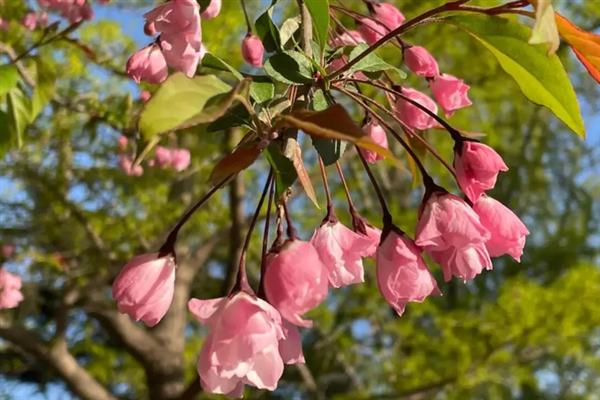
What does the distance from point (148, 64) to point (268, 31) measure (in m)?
0.15

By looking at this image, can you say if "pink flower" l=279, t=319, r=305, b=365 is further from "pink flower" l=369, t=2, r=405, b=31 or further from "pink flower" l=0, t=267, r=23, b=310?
"pink flower" l=0, t=267, r=23, b=310

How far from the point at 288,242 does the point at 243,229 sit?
274 centimetres

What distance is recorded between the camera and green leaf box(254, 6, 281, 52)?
2.42ft

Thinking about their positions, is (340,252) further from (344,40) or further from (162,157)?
(162,157)

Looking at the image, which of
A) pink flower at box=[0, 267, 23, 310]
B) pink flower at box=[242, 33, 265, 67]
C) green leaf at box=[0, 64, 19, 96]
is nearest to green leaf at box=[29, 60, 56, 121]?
green leaf at box=[0, 64, 19, 96]

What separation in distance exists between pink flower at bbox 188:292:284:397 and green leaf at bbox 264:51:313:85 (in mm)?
182

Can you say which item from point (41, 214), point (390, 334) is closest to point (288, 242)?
point (41, 214)

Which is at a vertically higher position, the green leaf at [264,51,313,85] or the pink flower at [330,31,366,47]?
the green leaf at [264,51,313,85]

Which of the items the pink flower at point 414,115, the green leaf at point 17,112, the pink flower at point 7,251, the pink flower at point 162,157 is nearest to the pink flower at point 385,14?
the pink flower at point 414,115

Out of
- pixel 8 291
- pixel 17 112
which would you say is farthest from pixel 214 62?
pixel 8 291

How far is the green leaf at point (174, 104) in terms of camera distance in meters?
0.46

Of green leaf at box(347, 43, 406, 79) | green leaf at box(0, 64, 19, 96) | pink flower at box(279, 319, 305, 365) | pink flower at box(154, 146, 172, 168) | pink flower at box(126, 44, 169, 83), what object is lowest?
pink flower at box(154, 146, 172, 168)

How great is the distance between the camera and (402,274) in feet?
2.20

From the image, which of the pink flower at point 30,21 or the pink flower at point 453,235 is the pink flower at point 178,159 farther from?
the pink flower at point 453,235
